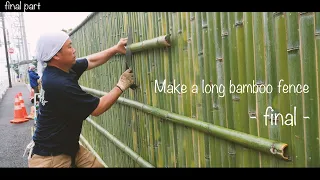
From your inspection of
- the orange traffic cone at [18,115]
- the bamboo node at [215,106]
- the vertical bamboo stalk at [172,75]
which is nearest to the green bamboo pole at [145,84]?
the vertical bamboo stalk at [172,75]

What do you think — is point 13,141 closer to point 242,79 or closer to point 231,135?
point 231,135

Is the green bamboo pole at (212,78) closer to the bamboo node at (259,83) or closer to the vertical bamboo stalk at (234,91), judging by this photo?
the vertical bamboo stalk at (234,91)

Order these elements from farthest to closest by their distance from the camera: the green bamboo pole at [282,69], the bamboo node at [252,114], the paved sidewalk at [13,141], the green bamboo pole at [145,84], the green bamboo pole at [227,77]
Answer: the paved sidewalk at [13,141] < the green bamboo pole at [145,84] < the green bamboo pole at [227,77] < the bamboo node at [252,114] < the green bamboo pole at [282,69]

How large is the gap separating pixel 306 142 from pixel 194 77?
977 millimetres

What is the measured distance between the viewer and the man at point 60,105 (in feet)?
8.87

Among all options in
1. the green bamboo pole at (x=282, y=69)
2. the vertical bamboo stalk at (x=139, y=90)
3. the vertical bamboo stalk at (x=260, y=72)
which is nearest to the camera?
the green bamboo pole at (x=282, y=69)

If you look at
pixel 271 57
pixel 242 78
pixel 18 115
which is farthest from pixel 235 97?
pixel 18 115

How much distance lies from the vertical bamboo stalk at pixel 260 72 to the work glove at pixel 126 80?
61.7 inches

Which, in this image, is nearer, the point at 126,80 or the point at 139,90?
the point at 126,80

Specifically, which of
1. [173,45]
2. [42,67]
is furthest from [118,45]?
[173,45]

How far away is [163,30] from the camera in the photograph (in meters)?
2.67

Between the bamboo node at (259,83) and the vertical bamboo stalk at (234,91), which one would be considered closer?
the bamboo node at (259,83)

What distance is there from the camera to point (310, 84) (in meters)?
1.49

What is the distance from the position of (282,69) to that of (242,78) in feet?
0.96
